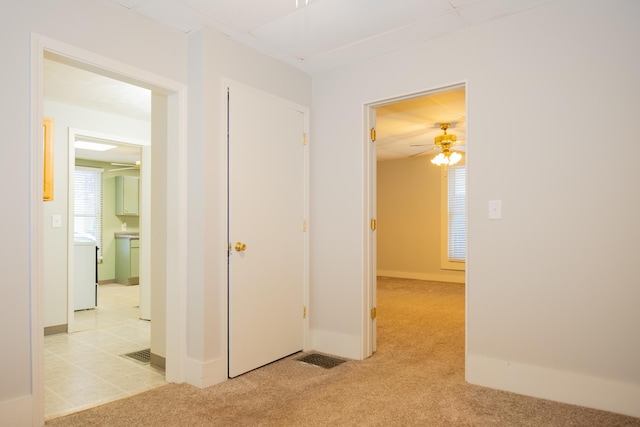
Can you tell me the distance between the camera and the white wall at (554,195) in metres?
2.33

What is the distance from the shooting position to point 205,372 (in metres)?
2.73

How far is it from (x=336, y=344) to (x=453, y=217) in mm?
4919

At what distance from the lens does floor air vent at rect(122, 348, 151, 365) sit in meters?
3.34

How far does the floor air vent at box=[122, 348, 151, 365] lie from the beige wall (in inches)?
220

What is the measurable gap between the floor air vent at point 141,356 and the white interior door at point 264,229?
922 mm

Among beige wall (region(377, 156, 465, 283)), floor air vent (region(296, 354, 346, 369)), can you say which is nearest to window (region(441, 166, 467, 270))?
beige wall (region(377, 156, 465, 283))

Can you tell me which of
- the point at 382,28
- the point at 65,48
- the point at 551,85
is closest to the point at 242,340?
the point at 65,48

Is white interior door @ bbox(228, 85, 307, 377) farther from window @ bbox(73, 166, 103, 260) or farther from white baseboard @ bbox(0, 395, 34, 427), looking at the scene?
window @ bbox(73, 166, 103, 260)

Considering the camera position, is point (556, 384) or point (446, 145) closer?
point (556, 384)

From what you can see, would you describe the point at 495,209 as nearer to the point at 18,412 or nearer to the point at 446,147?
the point at 18,412

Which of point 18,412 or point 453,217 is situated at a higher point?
point 453,217

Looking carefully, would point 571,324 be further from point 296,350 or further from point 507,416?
point 296,350

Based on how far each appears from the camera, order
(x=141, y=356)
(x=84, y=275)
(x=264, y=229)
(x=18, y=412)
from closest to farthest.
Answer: (x=18, y=412) < (x=264, y=229) < (x=141, y=356) < (x=84, y=275)

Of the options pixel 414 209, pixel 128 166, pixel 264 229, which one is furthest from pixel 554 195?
pixel 128 166
